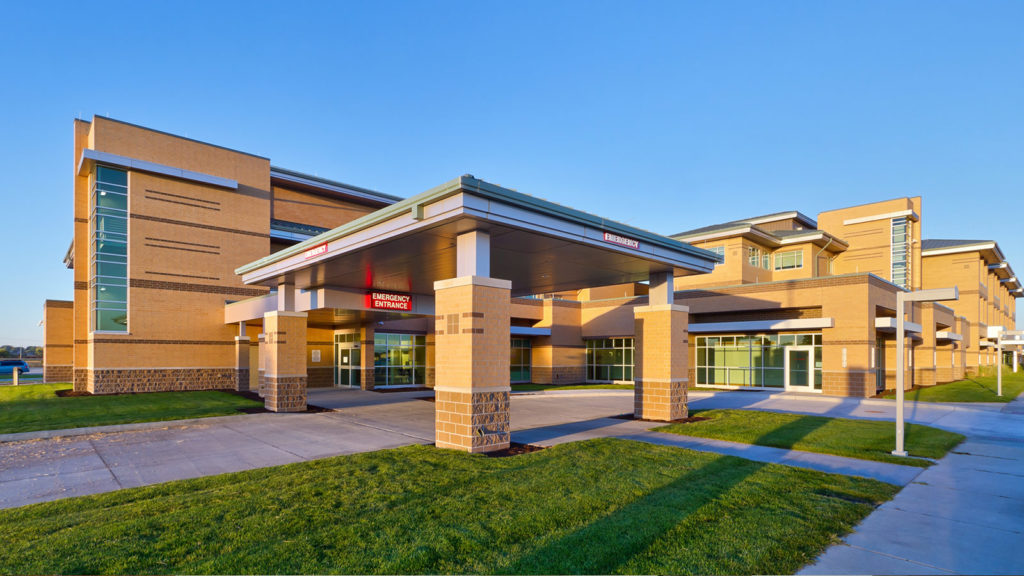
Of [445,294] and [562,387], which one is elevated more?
[445,294]

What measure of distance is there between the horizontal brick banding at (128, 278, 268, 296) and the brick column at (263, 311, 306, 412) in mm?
12304

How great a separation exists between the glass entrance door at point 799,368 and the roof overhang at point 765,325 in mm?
1231

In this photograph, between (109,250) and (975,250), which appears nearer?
(109,250)

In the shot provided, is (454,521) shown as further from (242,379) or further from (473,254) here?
(242,379)

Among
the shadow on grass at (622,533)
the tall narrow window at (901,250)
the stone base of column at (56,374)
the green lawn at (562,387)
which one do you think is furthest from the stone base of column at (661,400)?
the tall narrow window at (901,250)

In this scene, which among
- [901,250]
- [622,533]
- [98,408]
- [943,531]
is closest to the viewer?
[622,533]

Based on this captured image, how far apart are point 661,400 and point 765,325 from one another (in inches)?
578

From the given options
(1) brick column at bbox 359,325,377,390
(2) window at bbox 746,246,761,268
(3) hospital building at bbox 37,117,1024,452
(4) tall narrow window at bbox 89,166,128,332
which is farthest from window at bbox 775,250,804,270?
(4) tall narrow window at bbox 89,166,128,332

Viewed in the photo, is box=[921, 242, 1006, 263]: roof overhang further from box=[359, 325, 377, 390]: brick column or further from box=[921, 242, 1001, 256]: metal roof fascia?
box=[359, 325, 377, 390]: brick column

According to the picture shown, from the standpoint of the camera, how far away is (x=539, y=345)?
35.0 metres

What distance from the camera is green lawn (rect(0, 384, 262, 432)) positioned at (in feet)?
46.3

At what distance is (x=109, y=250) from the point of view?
80.6 ft

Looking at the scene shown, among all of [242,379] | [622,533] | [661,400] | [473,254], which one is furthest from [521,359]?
[622,533]

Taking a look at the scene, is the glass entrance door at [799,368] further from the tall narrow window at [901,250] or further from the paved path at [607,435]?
the tall narrow window at [901,250]
